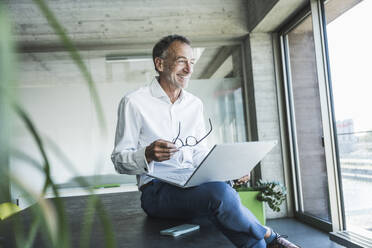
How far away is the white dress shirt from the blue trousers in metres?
0.25

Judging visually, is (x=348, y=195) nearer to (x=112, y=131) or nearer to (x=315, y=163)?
(x=315, y=163)

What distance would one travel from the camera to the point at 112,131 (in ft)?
14.4

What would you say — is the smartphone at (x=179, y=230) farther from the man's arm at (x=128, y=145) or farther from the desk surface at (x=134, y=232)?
the man's arm at (x=128, y=145)

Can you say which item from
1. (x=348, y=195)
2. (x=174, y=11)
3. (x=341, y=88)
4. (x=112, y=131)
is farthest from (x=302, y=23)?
(x=112, y=131)

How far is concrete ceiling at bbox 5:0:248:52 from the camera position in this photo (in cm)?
420

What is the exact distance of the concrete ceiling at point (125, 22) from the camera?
420 centimetres

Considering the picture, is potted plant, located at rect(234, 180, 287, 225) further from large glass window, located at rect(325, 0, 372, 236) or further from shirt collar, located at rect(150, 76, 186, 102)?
shirt collar, located at rect(150, 76, 186, 102)

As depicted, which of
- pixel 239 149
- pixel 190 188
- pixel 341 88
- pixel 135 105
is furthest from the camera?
pixel 341 88

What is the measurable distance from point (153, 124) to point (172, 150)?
0.53 m

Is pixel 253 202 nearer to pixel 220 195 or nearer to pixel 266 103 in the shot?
pixel 266 103

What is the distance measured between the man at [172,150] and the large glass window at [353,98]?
145 centimetres

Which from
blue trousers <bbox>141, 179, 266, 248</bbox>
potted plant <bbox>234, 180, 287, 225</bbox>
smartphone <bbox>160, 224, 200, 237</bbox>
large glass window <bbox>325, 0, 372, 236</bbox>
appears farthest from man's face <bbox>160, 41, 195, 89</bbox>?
potted plant <bbox>234, 180, 287, 225</bbox>

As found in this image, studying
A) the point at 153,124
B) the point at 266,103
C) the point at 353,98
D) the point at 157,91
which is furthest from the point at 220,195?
the point at 266,103

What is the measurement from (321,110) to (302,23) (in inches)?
44.0
